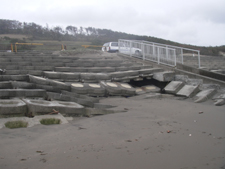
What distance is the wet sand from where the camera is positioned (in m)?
2.85

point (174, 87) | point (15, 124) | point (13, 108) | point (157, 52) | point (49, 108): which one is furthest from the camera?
point (157, 52)

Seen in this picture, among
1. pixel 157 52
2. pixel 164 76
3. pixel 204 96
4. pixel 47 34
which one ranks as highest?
pixel 47 34

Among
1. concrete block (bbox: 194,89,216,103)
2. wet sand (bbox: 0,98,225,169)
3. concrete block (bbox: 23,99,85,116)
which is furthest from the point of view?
concrete block (bbox: 194,89,216,103)

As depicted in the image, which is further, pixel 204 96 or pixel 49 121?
pixel 204 96

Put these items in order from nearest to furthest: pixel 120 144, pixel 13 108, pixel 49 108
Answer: pixel 120 144 < pixel 13 108 < pixel 49 108

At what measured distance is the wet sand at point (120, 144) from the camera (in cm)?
285

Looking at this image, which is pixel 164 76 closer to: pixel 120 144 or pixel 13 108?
pixel 13 108

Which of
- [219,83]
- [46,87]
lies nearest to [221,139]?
[46,87]

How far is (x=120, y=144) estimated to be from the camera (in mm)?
3572

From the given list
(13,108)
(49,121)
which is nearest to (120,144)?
(49,121)

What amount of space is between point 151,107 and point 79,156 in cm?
436

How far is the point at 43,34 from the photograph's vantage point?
44406 millimetres

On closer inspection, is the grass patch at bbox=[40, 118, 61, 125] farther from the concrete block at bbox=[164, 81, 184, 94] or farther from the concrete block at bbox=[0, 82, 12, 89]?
the concrete block at bbox=[164, 81, 184, 94]

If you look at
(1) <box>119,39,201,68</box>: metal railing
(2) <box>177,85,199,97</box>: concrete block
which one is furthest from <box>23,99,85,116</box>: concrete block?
(1) <box>119,39,201,68</box>: metal railing
